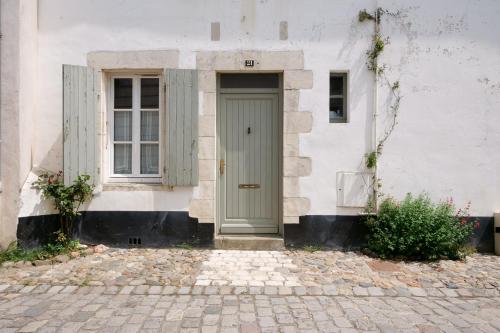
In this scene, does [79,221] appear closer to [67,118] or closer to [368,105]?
[67,118]

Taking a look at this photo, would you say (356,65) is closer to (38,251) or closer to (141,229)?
(141,229)

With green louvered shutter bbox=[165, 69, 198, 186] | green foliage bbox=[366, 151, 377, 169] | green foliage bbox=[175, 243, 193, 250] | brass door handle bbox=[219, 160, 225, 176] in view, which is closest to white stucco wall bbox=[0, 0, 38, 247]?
green louvered shutter bbox=[165, 69, 198, 186]

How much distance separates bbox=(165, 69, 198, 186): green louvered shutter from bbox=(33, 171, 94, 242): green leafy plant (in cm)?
113

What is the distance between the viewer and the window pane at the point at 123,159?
5367mm

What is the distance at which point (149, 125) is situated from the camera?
17.5 ft

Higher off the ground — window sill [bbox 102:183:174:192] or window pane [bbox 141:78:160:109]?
window pane [bbox 141:78:160:109]

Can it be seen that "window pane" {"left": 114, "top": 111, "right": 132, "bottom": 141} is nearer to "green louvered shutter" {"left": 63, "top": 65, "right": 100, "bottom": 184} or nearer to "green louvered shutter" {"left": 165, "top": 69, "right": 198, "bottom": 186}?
"green louvered shutter" {"left": 63, "top": 65, "right": 100, "bottom": 184}

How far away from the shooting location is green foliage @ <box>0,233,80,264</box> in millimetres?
4527

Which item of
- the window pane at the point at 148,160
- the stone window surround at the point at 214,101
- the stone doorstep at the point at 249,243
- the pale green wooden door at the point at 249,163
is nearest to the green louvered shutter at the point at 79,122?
the stone window surround at the point at 214,101

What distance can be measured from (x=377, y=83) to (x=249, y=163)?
2099mm

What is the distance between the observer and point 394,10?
5086mm

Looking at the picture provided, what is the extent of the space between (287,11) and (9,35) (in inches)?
142

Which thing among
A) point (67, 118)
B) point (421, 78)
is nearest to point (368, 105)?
point (421, 78)

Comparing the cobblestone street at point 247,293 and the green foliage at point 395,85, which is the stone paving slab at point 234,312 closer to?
the cobblestone street at point 247,293
